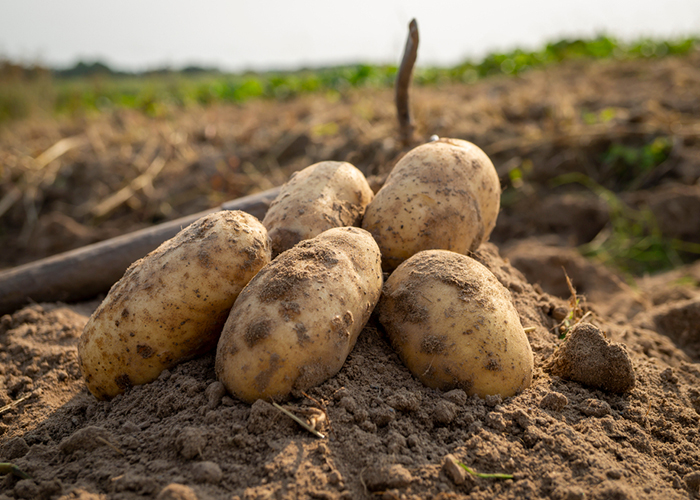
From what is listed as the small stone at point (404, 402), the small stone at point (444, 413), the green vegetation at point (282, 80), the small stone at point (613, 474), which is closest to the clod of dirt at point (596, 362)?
the small stone at point (613, 474)

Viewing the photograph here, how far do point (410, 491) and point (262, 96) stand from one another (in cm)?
1275

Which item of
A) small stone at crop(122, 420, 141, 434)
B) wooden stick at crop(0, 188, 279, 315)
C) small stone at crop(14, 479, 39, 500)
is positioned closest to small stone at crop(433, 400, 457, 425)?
small stone at crop(122, 420, 141, 434)

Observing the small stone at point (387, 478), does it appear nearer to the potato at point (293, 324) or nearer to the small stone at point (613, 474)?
the potato at point (293, 324)

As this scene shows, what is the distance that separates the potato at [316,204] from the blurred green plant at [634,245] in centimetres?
311

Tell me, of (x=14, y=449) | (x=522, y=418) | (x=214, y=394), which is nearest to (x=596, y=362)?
(x=522, y=418)

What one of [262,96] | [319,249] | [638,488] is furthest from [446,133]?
[262,96]

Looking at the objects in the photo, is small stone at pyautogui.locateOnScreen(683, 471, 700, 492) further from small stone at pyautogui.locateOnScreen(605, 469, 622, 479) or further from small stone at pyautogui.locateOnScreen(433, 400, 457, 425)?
small stone at pyautogui.locateOnScreen(433, 400, 457, 425)

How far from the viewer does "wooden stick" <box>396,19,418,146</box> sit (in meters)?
2.82

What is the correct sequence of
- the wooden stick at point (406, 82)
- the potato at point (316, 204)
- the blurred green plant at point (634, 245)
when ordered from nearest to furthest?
the potato at point (316, 204) → the wooden stick at point (406, 82) → the blurred green plant at point (634, 245)

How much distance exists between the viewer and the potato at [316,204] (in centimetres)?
209

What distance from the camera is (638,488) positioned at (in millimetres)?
1444

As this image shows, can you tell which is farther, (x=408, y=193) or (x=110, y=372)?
(x=408, y=193)

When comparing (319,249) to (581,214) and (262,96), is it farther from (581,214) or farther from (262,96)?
(262,96)

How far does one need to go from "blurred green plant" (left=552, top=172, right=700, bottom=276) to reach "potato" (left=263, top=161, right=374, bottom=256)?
311 cm
